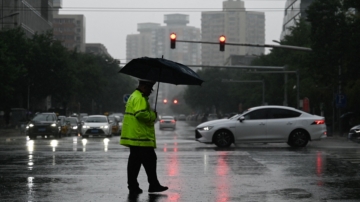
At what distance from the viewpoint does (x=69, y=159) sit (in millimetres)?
21078

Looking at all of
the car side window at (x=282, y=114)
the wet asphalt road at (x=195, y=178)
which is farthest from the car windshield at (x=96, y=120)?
the wet asphalt road at (x=195, y=178)

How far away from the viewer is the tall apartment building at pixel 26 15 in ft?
303

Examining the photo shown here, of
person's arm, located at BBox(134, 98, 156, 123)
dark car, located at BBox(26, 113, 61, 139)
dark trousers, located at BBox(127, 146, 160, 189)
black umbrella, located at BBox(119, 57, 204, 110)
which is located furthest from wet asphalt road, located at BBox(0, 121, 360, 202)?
dark car, located at BBox(26, 113, 61, 139)

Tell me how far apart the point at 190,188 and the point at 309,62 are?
126 ft

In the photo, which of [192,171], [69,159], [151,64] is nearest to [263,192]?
[151,64]

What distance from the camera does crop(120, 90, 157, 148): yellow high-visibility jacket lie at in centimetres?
1238

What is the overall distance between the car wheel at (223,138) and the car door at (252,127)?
0.25 m

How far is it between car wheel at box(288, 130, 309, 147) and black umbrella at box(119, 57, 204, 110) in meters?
16.9

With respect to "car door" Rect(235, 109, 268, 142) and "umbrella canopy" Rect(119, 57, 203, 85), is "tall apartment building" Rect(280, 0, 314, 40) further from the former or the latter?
"umbrella canopy" Rect(119, 57, 203, 85)

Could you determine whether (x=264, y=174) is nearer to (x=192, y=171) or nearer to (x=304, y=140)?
(x=192, y=171)

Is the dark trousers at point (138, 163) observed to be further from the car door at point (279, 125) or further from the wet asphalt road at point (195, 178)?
the car door at point (279, 125)

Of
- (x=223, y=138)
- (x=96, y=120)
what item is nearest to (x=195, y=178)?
(x=223, y=138)

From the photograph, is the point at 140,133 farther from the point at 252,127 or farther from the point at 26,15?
the point at 26,15

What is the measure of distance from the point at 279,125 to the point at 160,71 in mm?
16945
